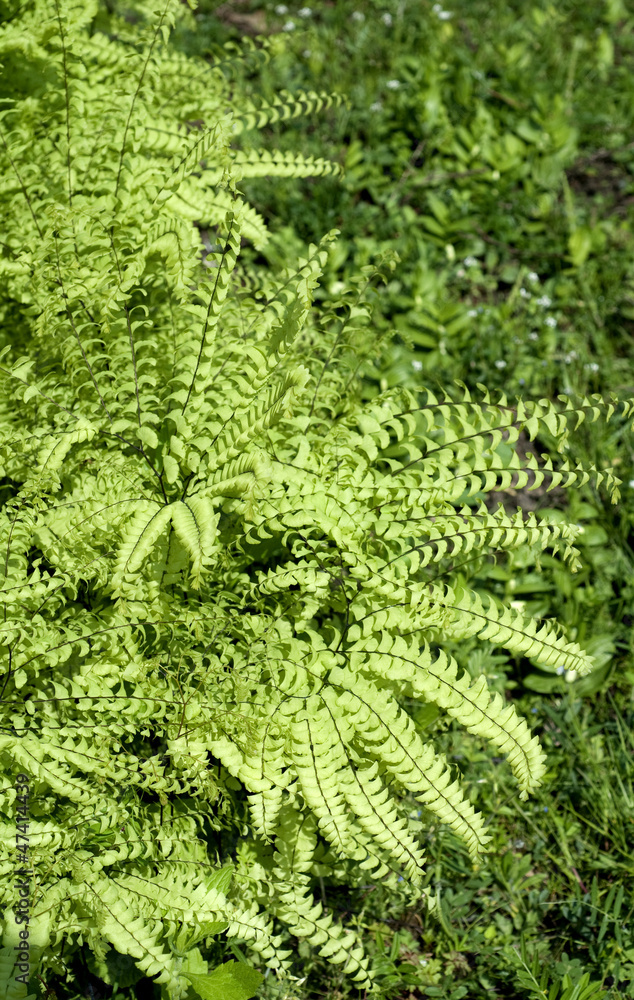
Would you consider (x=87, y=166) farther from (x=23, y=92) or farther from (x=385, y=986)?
(x=385, y=986)

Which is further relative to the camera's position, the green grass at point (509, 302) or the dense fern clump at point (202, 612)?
the green grass at point (509, 302)

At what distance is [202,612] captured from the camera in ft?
7.19

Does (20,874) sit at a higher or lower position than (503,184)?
lower

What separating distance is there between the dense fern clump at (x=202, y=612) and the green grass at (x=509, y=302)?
52 cm

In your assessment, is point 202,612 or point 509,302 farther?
point 509,302

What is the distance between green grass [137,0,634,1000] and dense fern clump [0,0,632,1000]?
0.52 metres

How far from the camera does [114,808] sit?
83.1 inches

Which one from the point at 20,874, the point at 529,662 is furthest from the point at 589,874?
the point at 20,874

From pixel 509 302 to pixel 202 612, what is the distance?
9.68ft

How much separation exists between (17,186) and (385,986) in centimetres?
283

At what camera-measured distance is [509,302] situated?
443 centimetres

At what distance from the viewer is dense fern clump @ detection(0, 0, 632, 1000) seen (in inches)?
77.2

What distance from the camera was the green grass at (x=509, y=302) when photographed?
271cm

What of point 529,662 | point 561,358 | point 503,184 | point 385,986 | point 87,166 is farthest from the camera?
point 503,184
